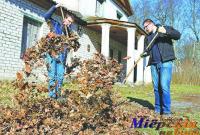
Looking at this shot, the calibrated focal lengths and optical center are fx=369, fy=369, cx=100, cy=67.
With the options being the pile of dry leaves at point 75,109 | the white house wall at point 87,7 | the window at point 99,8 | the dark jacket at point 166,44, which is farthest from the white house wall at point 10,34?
the window at point 99,8

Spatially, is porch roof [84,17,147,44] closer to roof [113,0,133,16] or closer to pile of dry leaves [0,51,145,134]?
roof [113,0,133,16]

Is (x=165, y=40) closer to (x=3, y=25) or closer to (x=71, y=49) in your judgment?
(x=71, y=49)

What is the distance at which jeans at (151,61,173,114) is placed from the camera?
624 centimetres

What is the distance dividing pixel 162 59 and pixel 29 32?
863 cm

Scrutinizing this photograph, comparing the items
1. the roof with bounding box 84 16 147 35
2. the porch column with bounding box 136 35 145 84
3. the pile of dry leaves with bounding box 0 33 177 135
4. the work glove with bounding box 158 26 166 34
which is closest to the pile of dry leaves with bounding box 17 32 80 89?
the pile of dry leaves with bounding box 0 33 177 135

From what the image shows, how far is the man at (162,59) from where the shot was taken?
6.21m

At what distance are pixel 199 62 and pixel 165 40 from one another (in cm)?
2162

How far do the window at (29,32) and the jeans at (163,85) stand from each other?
787 centimetres

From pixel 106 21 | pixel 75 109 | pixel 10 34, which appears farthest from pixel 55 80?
pixel 106 21

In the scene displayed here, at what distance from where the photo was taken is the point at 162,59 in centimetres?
629

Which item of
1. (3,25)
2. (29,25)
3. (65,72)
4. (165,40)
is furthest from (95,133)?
(29,25)

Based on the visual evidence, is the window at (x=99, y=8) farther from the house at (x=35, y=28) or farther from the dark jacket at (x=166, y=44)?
the dark jacket at (x=166, y=44)

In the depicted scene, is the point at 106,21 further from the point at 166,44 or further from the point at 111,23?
the point at 166,44

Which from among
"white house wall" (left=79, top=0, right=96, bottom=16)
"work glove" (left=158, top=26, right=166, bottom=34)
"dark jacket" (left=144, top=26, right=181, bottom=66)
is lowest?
"dark jacket" (left=144, top=26, right=181, bottom=66)
